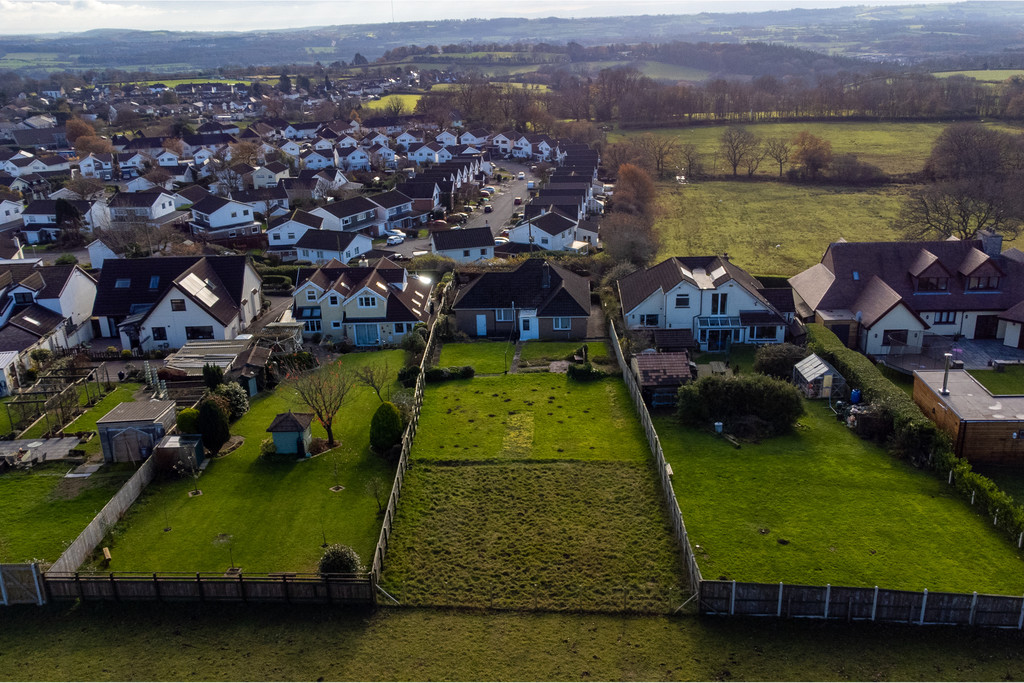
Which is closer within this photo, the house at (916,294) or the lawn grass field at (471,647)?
the lawn grass field at (471,647)

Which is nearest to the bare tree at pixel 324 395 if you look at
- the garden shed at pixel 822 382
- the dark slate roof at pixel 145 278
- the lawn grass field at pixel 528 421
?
the lawn grass field at pixel 528 421

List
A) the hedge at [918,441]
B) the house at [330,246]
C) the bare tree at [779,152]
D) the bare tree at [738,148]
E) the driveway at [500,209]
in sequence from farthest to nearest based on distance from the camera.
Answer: the bare tree at [738,148] < the bare tree at [779,152] < the driveway at [500,209] < the house at [330,246] < the hedge at [918,441]

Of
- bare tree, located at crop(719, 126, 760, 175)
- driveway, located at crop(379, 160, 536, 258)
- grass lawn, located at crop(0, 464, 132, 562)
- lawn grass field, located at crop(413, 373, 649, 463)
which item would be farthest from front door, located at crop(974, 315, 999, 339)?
bare tree, located at crop(719, 126, 760, 175)

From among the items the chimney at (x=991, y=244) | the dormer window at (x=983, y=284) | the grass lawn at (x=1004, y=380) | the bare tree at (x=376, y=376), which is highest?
the chimney at (x=991, y=244)

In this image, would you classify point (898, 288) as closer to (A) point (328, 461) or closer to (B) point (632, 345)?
(B) point (632, 345)

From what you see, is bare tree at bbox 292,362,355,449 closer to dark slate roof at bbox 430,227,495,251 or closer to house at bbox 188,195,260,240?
dark slate roof at bbox 430,227,495,251

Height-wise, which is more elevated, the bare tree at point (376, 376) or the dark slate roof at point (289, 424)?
the dark slate roof at point (289, 424)

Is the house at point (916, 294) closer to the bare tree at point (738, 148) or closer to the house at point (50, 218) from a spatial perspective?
the bare tree at point (738, 148)

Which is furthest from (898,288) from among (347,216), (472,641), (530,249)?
(347,216)

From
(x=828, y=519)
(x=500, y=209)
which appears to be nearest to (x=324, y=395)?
(x=828, y=519)

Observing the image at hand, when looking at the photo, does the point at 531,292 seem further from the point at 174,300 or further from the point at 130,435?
the point at 130,435
